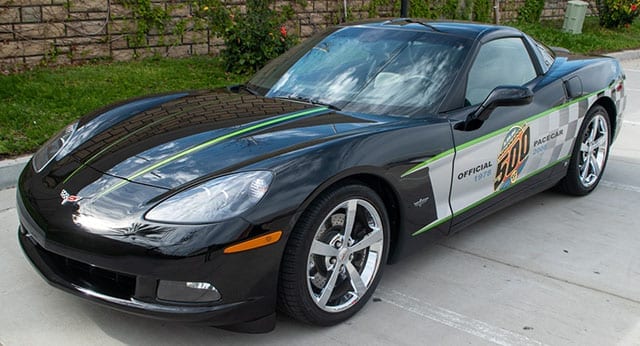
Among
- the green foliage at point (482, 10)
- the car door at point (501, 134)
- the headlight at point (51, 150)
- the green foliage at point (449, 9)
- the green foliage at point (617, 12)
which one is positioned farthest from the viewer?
the green foliage at point (617, 12)

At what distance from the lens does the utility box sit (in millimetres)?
15391

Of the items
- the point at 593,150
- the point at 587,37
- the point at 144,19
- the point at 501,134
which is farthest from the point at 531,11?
the point at 501,134

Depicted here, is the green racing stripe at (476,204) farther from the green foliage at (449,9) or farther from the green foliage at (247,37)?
the green foliage at (449,9)

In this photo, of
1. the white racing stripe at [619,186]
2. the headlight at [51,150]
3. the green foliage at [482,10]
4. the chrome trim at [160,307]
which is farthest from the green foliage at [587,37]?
the chrome trim at [160,307]

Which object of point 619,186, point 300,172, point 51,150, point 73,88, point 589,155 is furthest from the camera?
point 73,88

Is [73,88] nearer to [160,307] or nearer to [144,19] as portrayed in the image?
[144,19]

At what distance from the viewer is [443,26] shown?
14.8 feet

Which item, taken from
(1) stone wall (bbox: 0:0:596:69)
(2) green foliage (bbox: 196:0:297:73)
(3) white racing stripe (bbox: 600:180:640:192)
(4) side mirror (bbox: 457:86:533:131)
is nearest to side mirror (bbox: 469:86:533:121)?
(4) side mirror (bbox: 457:86:533:131)

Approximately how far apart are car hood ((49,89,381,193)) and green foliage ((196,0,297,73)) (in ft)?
15.3

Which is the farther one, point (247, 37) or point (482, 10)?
point (482, 10)

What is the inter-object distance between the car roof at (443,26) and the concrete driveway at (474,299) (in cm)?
129

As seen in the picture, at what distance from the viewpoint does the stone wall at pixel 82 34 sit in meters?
7.79

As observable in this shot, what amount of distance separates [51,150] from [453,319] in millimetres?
2234

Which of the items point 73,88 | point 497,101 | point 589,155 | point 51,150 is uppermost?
point 497,101
